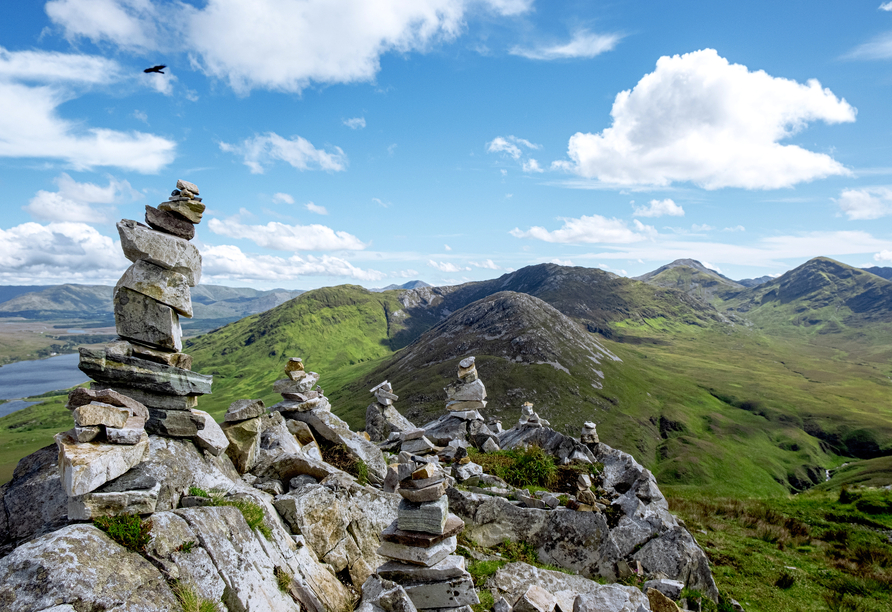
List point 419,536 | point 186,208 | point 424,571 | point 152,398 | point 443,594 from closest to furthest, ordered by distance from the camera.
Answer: point 443,594 → point 424,571 → point 419,536 → point 152,398 → point 186,208

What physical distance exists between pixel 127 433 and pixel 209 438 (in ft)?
13.3

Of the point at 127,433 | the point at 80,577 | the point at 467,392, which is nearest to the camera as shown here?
the point at 80,577

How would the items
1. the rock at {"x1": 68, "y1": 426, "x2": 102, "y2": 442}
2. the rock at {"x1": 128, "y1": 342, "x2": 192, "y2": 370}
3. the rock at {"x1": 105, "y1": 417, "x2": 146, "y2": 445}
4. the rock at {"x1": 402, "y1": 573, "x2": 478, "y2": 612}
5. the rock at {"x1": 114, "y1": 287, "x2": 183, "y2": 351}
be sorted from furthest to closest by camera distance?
the rock at {"x1": 128, "y1": 342, "x2": 192, "y2": 370} < the rock at {"x1": 114, "y1": 287, "x2": 183, "y2": 351} < the rock at {"x1": 402, "y1": 573, "x2": 478, "y2": 612} < the rock at {"x1": 105, "y1": 417, "x2": 146, "y2": 445} < the rock at {"x1": 68, "y1": 426, "x2": 102, "y2": 442}

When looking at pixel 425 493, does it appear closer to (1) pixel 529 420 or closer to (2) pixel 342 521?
(2) pixel 342 521

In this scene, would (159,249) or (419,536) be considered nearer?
(419,536)

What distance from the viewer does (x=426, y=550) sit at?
11961 mm

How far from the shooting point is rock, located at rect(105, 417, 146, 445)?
1001 cm

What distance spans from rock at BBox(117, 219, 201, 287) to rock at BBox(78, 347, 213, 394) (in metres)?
2.99

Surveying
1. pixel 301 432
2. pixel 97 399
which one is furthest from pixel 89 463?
pixel 301 432

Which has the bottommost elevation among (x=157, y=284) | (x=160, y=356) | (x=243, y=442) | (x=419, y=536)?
(x=419, y=536)

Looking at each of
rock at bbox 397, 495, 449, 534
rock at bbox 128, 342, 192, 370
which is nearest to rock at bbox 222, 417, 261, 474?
rock at bbox 128, 342, 192, 370

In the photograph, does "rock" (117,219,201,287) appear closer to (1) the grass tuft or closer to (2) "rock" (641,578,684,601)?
(1) the grass tuft

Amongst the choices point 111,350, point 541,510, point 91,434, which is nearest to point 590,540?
point 541,510

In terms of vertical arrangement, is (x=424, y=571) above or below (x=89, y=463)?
below
